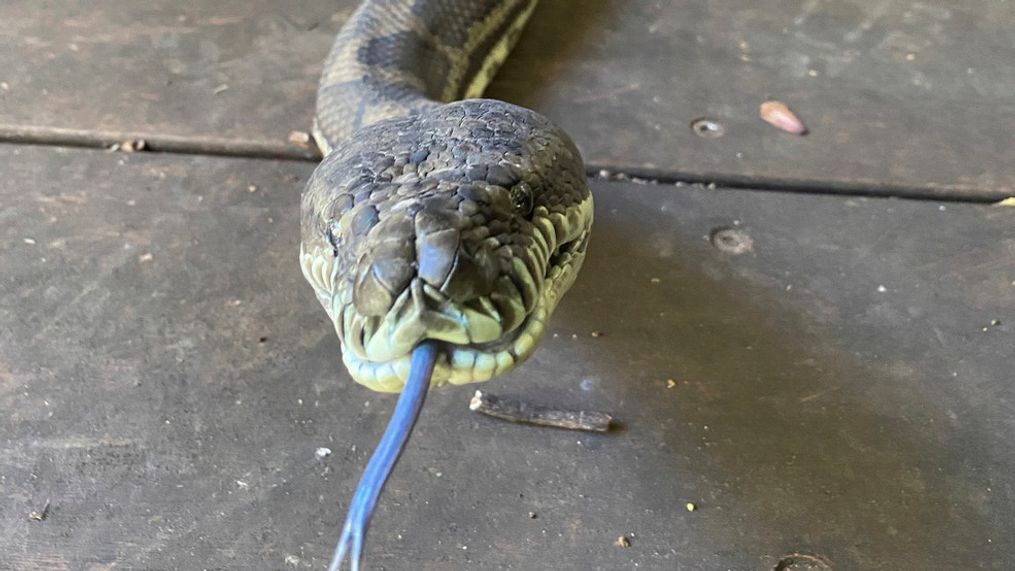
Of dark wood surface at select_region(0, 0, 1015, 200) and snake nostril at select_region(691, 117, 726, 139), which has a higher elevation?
dark wood surface at select_region(0, 0, 1015, 200)

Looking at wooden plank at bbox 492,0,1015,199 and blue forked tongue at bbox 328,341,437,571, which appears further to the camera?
wooden plank at bbox 492,0,1015,199

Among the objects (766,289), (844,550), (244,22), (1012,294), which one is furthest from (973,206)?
(244,22)

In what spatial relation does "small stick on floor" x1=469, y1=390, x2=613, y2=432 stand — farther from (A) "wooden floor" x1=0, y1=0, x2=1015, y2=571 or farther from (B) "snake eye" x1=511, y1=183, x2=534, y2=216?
(B) "snake eye" x1=511, y1=183, x2=534, y2=216

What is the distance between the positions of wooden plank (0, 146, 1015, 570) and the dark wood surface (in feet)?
0.75

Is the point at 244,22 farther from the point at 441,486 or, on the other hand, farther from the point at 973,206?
the point at 973,206

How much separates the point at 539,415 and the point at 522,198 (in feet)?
1.69

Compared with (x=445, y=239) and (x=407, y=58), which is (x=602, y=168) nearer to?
(x=407, y=58)

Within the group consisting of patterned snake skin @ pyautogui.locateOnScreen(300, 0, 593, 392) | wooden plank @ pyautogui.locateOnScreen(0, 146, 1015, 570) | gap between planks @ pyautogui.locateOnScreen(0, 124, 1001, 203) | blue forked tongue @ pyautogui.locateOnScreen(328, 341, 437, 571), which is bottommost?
wooden plank @ pyautogui.locateOnScreen(0, 146, 1015, 570)

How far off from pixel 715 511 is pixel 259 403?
0.99m

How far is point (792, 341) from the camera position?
6.12 ft

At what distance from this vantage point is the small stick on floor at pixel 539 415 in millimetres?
1659

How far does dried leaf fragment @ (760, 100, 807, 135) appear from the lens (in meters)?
2.55

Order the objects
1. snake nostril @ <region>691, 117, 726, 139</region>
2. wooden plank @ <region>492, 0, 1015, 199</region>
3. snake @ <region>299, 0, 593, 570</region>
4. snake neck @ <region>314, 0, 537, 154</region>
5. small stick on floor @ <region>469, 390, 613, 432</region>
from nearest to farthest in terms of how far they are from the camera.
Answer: snake @ <region>299, 0, 593, 570</region>, small stick on floor @ <region>469, 390, 613, 432</region>, snake neck @ <region>314, 0, 537, 154</region>, wooden plank @ <region>492, 0, 1015, 199</region>, snake nostril @ <region>691, 117, 726, 139</region>

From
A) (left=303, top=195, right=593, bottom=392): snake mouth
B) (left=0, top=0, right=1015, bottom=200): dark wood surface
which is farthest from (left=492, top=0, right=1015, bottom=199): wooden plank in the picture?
(left=303, top=195, right=593, bottom=392): snake mouth
